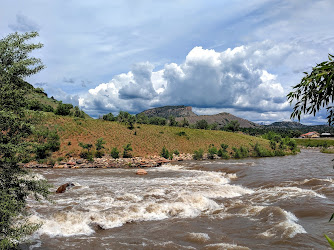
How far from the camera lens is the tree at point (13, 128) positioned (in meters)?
7.10

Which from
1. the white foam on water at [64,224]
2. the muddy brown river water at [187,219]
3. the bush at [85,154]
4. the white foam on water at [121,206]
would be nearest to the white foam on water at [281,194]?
the muddy brown river water at [187,219]

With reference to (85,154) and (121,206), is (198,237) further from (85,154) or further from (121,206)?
(85,154)

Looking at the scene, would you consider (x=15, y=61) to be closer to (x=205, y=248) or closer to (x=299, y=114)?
(x=299, y=114)

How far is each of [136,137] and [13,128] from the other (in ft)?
199

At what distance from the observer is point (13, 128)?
751 centimetres

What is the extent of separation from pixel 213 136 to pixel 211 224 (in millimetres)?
67502

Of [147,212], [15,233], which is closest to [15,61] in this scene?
[15,233]

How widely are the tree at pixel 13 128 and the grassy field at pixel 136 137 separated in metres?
45.9

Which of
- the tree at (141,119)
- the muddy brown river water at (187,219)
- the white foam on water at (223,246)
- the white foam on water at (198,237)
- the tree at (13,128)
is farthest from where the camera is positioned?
the tree at (141,119)

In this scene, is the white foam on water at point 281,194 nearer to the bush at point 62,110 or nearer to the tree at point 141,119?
the bush at point 62,110

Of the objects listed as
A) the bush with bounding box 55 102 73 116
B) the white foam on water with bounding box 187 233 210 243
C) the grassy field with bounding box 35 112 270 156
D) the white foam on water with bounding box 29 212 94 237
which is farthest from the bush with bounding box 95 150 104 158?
the white foam on water with bounding box 187 233 210 243

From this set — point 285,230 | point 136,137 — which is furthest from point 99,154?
point 285,230

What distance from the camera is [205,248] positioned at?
10531 mm

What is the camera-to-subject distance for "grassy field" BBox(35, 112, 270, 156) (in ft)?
195
